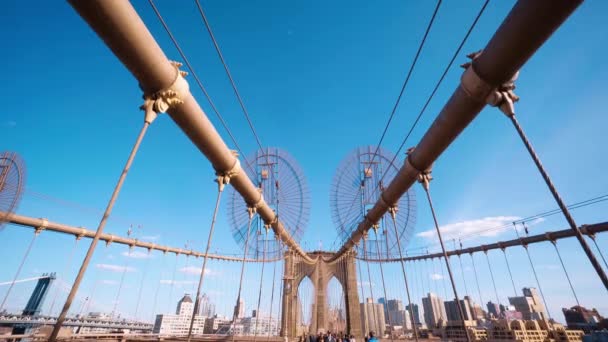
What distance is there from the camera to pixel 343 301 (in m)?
45.4

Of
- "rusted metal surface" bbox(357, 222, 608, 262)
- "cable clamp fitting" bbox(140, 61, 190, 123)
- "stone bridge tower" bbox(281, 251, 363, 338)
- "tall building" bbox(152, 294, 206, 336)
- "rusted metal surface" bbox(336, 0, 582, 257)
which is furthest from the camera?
"tall building" bbox(152, 294, 206, 336)

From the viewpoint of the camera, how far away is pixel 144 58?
482 cm

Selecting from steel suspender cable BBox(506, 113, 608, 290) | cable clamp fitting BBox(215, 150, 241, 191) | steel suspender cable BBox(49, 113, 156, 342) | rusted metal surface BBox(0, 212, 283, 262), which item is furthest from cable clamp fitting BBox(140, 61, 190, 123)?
rusted metal surface BBox(0, 212, 283, 262)

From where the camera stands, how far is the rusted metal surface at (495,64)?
381cm

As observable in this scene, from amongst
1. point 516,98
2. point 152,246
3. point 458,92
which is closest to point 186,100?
point 458,92

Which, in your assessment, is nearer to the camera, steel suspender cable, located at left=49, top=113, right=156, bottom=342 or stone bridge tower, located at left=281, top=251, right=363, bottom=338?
steel suspender cable, located at left=49, top=113, right=156, bottom=342

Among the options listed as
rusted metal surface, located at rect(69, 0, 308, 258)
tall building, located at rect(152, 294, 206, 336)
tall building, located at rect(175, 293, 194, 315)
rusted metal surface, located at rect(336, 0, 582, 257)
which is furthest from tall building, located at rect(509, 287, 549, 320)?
tall building, located at rect(175, 293, 194, 315)

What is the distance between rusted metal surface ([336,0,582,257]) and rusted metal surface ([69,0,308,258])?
21.7ft

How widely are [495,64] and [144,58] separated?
23.1 ft

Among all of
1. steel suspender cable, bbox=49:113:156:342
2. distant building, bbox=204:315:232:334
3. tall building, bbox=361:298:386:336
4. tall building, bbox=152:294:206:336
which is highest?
steel suspender cable, bbox=49:113:156:342

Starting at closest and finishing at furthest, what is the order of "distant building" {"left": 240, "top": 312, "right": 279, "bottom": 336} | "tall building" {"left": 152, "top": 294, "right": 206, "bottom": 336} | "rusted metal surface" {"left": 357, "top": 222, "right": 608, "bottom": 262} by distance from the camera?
"distant building" {"left": 240, "top": 312, "right": 279, "bottom": 336} → "rusted metal surface" {"left": 357, "top": 222, "right": 608, "bottom": 262} → "tall building" {"left": 152, "top": 294, "right": 206, "bottom": 336}

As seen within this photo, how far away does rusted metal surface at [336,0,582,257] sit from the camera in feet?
12.5

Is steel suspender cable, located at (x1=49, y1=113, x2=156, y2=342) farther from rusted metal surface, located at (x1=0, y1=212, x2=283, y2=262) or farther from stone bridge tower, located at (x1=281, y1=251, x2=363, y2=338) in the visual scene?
stone bridge tower, located at (x1=281, y1=251, x2=363, y2=338)

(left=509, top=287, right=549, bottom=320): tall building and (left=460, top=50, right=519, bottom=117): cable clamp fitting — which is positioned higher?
(left=460, top=50, right=519, bottom=117): cable clamp fitting
